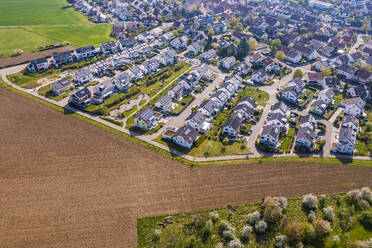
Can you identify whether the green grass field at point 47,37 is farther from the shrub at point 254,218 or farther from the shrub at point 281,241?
the shrub at point 281,241

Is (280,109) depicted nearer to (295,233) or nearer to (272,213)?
(272,213)

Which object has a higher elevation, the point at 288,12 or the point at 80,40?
the point at 288,12

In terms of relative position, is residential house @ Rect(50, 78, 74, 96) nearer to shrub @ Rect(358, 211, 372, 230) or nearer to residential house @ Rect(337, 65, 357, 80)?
shrub @ Rect(358, 211, 372, 230)

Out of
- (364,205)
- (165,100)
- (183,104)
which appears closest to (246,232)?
(364,205)

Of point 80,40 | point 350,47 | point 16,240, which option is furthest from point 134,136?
point 350,47

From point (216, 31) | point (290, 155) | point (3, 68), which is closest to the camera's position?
point (290, 155)

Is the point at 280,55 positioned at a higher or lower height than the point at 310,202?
higher

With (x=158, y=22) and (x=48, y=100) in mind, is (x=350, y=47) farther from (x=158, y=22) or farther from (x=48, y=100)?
(x=48, y=100)
